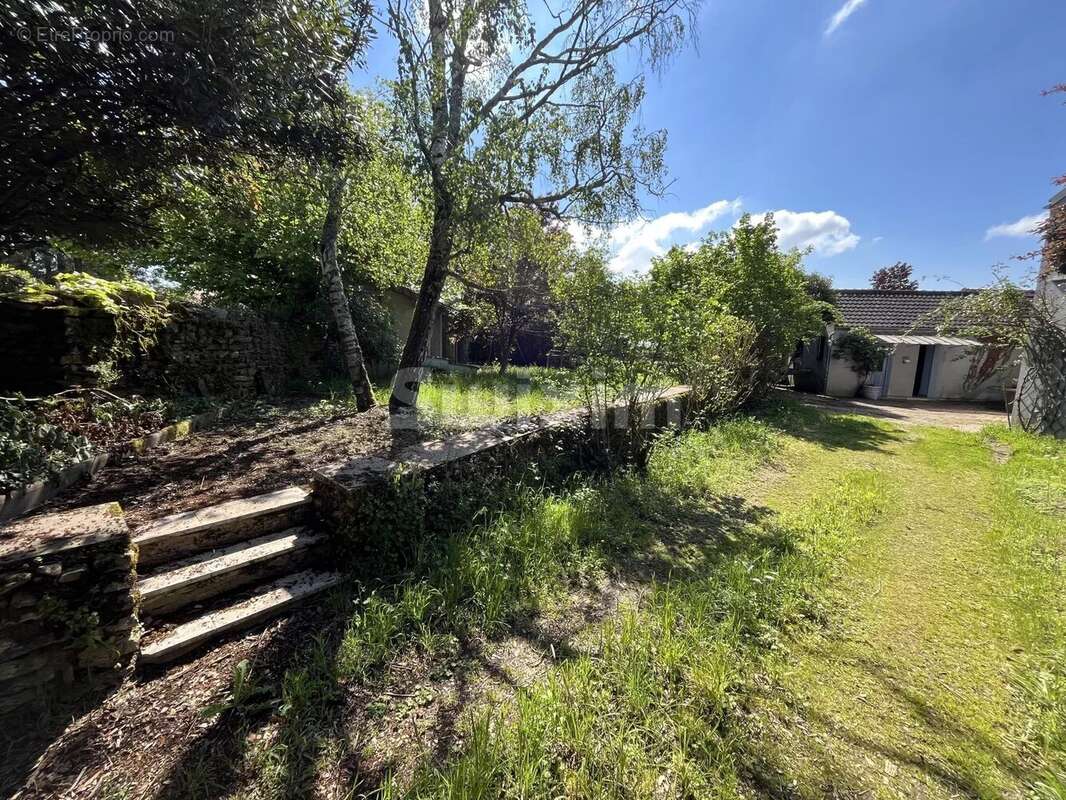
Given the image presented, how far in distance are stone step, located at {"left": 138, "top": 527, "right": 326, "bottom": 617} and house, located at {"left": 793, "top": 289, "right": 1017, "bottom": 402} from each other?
17.1 meters

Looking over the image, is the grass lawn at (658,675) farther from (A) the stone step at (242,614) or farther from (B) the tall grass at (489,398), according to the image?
(B) the tall grass at (489,398)

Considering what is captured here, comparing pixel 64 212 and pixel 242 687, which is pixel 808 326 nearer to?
pixel 242 687

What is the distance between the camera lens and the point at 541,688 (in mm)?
2023

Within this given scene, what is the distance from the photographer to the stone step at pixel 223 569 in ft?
7.23

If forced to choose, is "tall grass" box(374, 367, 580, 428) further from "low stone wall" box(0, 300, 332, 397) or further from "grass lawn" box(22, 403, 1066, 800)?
"grass lawn" box(22, 403, 1066, 800)

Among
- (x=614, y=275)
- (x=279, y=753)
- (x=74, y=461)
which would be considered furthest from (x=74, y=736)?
(x=614, y=275)

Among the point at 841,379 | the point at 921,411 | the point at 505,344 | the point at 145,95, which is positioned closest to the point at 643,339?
the point at 145,95

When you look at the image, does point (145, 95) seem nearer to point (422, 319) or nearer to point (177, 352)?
point (422, 319)

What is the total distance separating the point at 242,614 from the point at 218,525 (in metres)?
0.67

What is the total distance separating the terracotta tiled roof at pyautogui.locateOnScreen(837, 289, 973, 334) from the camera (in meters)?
14.7

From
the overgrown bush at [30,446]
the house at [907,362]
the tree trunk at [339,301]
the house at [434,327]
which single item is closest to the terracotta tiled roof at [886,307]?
the house at [907,362]

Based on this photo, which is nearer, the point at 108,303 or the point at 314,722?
the point at 314,722

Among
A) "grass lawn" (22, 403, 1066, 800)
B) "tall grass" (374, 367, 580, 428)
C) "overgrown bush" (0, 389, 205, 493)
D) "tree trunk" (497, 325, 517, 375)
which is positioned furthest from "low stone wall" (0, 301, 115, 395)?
"tree trunk" (497, 325, 517, 375)

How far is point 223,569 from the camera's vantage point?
7.94ft
